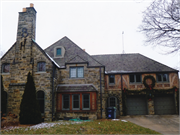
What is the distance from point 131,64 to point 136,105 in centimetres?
488

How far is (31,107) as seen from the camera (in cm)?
1170

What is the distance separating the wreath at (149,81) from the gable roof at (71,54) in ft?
20.3

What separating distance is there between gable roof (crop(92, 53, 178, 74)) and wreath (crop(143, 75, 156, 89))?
0.86m

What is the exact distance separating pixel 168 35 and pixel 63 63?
32.6 ft

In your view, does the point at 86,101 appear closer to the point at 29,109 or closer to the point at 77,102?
the point at 77,102

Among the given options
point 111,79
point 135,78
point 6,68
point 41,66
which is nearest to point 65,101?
point 41,66

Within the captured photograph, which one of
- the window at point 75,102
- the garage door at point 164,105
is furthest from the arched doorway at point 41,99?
the garage door at point 164,105

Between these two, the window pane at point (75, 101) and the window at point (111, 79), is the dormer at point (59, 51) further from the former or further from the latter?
the window at point (111, 79)

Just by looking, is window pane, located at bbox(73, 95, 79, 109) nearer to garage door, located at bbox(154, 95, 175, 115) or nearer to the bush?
the bush

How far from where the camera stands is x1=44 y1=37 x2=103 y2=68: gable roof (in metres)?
16.2

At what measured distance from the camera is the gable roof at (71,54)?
16.2 metres

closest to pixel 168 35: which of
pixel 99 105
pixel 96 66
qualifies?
pixel 96 66

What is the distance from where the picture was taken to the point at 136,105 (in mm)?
19016

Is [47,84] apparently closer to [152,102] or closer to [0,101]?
[0,101]
